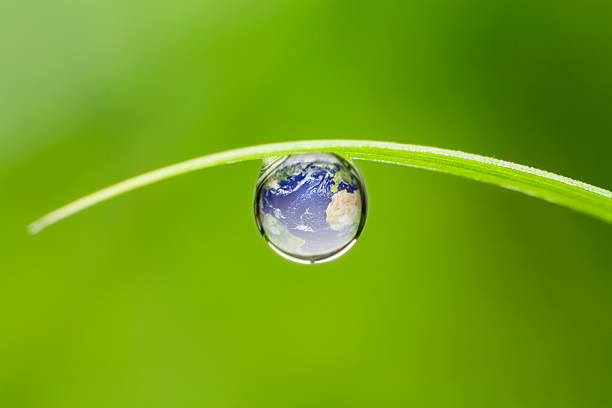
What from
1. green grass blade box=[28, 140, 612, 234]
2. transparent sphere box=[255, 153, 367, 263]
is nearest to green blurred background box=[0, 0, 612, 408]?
transparent sphere box=[255, 153, 367, 263]

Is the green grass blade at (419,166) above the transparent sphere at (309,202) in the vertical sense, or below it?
below

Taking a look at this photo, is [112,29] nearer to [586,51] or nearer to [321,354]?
[321,354]

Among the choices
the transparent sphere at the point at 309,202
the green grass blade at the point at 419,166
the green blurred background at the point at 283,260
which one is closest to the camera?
the green grass blade at the point at 419,166

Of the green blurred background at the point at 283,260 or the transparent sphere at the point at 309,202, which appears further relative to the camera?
the green blurred background at the point at 283,260

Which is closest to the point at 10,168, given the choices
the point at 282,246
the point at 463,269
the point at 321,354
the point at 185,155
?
the point at 185,155

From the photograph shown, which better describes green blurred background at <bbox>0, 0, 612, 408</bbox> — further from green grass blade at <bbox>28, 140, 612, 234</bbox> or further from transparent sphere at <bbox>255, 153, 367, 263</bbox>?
green grass blade at <bbox>28, 140, 612, 234</bbox>

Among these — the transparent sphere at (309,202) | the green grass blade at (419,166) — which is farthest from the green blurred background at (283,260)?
the green grass blade at (419,166)

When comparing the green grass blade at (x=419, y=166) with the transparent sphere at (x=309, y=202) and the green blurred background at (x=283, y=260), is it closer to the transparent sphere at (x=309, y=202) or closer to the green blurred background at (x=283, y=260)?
the transparent sphere at (x=309, y=202)
